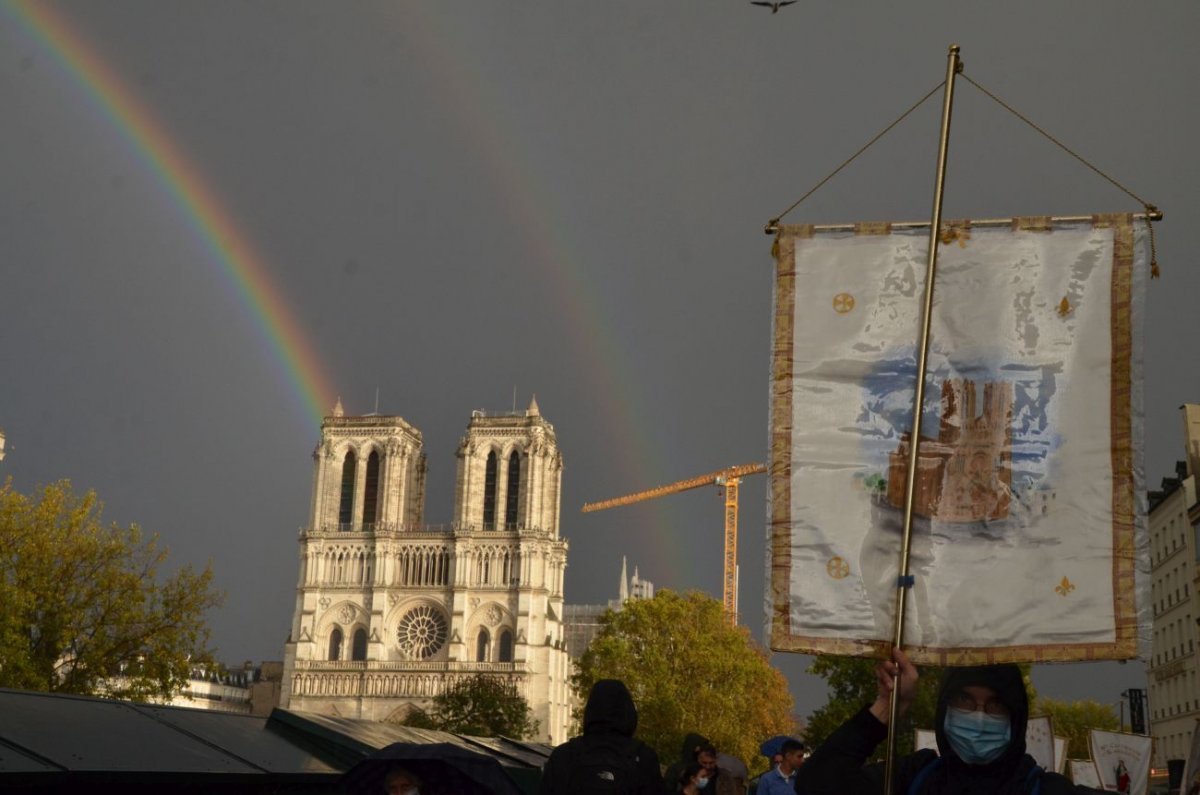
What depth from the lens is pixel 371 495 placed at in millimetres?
112125

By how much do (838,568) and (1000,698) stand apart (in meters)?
2.06

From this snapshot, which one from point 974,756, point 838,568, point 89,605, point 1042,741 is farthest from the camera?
point 89,605

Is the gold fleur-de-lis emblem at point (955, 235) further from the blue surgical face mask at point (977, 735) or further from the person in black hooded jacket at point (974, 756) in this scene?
the blue surgical face mask at point (977, 735)

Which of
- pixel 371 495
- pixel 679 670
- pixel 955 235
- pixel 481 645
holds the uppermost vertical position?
pixel 371 495

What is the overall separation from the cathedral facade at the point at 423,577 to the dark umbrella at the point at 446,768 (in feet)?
318

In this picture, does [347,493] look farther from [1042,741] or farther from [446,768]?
[446,768]

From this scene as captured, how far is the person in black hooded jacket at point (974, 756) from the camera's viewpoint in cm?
386

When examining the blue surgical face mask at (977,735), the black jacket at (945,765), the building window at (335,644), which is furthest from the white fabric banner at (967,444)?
the building window at (335,644)

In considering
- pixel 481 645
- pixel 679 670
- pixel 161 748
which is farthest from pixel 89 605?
pixel 481 645

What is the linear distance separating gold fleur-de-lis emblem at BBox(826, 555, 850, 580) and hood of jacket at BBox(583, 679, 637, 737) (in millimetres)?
1036

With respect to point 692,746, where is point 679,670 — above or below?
above

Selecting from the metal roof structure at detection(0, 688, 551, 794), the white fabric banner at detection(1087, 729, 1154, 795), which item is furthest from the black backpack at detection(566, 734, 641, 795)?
the white fabric banner at detection(1087, 729, 1154, 795)

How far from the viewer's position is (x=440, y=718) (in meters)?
89.8

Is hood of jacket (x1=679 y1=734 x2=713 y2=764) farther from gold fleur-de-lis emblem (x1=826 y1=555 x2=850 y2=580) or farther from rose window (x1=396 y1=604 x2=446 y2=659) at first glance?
rose window (x1=396 y1=604 x2=446 y2=659)
